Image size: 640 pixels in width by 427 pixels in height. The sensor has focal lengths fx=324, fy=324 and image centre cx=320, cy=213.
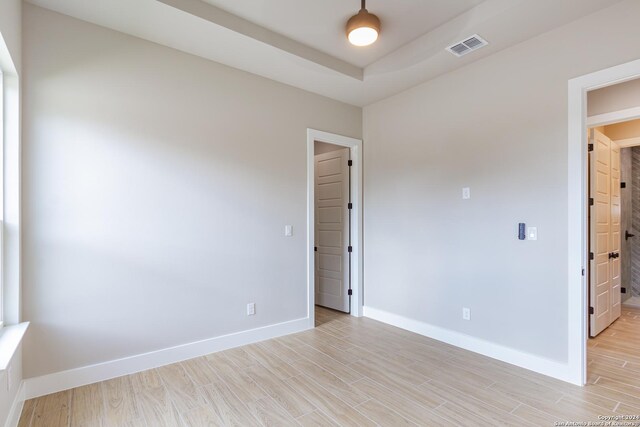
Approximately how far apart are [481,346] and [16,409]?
3728 millimetres

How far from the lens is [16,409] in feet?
6.97

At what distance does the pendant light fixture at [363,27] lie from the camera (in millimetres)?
2451

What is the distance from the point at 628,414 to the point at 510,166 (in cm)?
198

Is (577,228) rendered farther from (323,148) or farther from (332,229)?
(323,148)

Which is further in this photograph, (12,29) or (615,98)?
(615,98)

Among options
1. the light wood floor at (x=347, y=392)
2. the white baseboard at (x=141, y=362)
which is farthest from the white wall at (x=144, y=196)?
the light wood floor at (x=347, y=392)

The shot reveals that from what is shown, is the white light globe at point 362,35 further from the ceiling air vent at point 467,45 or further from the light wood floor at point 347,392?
the light wood floor at point 347,392

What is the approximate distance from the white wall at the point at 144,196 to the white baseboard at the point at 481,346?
1.30m

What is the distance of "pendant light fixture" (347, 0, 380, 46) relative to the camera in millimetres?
2451

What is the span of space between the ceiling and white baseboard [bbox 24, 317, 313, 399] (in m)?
2.76

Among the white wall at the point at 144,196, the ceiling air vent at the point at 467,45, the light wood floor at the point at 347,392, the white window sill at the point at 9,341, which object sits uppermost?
the ceiling air vent at the point at 467,45

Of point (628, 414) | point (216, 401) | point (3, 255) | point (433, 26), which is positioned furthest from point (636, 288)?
point (3, 255)

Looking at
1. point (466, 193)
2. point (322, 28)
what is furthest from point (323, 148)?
point (466, 193)

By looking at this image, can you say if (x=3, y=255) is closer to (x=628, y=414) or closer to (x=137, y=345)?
(x=137, y=345)
